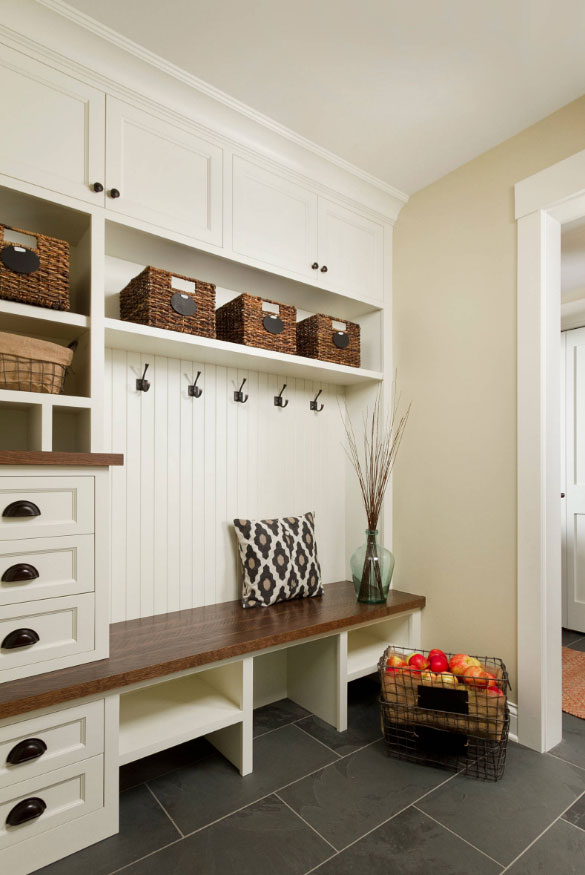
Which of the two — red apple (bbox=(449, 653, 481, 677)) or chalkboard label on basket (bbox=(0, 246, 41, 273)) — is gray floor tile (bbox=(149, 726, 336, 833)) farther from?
chalkboard label on basket (bbox=(0, 246, 41, 273))

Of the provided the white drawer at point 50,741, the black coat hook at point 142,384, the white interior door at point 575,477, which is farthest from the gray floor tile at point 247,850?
the white interior door at point 575,477

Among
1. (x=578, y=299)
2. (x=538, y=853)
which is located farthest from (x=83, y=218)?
(x=578, y=299)

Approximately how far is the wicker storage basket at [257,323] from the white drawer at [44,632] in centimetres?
118

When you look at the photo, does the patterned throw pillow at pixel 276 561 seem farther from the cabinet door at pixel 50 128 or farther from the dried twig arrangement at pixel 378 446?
the cabinet door at pixel 50 128

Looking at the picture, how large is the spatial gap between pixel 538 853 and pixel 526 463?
1277 mm

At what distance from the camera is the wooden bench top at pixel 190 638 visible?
4.60ft

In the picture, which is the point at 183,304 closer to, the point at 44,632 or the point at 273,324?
the point at 273,324

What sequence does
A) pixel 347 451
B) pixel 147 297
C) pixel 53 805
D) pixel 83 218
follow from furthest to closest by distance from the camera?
pixel 347 451, pixel 147 297, pixel 83 218, pixel 53 805

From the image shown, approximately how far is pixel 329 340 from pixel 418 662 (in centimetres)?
148

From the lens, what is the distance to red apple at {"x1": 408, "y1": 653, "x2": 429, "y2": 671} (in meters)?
2.01

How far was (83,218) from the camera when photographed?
67.6 inches

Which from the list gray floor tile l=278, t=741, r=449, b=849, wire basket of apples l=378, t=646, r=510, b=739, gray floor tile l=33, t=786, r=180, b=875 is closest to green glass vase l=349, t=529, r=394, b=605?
wire basket of apples l=378, t=646, r=510, b=739

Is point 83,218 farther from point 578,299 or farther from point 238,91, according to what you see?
point 578,299

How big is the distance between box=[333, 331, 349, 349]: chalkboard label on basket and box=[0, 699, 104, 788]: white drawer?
5.83ft
